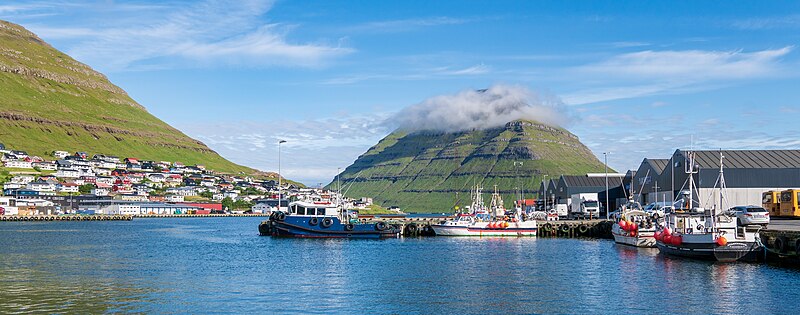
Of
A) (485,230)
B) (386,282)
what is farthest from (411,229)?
(386,282)

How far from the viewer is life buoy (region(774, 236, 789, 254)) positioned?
2192 inches

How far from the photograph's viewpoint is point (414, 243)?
305 feet

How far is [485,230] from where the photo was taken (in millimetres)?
104688

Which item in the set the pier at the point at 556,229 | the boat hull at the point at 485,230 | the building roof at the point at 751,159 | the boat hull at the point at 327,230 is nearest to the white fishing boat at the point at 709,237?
the boat hull at the point at 485,230

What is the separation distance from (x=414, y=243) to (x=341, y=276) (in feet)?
124

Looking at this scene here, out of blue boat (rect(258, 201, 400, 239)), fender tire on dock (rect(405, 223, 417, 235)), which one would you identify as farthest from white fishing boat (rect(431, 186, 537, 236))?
blue boat (rect(258, 201, 400, 239))

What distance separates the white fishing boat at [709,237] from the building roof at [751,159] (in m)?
46.6

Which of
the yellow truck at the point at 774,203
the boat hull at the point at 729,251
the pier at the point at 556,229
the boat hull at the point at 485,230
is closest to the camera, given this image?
the boat hull at the point at 729,251

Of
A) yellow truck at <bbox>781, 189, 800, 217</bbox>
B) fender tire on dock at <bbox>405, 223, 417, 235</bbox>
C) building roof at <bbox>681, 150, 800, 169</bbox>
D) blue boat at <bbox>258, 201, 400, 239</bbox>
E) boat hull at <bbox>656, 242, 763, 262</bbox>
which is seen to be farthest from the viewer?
building roof at <bbox>681, 150, 800, 169</bbox>

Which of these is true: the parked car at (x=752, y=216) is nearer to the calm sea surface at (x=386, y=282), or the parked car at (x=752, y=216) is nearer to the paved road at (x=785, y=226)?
the paved road at (x=785, y=226)

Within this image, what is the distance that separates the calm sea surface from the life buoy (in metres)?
2.64

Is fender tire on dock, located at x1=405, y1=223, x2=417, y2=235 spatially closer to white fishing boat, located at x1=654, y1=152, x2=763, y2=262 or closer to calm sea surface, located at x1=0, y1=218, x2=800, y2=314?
calm sea surface, located at x1=0, y1=218, x2=800, y2=314

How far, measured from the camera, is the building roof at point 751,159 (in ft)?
366

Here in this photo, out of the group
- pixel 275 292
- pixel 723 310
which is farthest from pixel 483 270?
pixel 723 310
